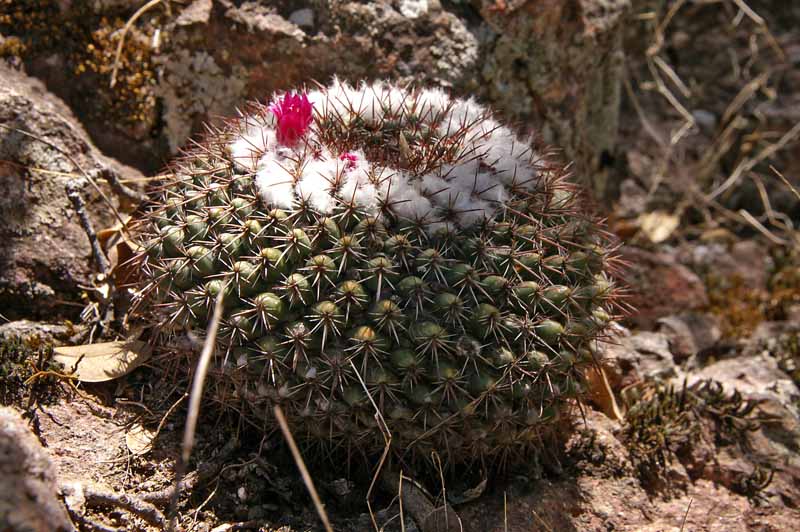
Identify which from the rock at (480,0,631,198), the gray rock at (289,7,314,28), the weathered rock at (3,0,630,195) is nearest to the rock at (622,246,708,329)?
the rock at (480,0,631,198)

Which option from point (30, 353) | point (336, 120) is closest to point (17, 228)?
point (30, 353)

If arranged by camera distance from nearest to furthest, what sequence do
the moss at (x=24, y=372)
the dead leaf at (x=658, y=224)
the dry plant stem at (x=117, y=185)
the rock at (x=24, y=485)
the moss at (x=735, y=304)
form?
the rock at (x=24, y=485) < the moss at (x=24, y=372) < the dry plant stem at (x=117, y=185) < the moss at (x=735, y=304) < the dead leaf at (x=658, y=224)

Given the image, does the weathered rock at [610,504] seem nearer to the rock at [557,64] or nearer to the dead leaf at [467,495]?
the dead leaf at [467,495]

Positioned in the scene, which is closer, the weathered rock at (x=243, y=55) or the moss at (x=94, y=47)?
the moss at (x=94, y=47)

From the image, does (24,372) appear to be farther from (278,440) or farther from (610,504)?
(610,504)

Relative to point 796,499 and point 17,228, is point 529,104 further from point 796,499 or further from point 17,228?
point 17,228

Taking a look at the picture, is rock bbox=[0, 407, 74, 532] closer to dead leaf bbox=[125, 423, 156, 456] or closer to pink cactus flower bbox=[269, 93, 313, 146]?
dead leaf bbox=[125, 423, 156, 456]

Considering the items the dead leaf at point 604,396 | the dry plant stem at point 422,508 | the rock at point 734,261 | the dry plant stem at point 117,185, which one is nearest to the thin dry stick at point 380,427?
the dry plant stem at point 422,508
